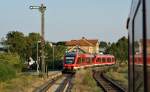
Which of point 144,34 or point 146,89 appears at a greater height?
point 144,34

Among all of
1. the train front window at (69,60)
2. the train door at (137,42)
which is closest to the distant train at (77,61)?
the train front window at (69,60)

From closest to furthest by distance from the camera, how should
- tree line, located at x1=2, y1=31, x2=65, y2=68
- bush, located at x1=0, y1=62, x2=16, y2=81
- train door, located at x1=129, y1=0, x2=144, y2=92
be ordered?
1. train door, located at x1=129, y1=0, x2=144, y2=92
2. bush, located at x1=0, y1=62, x2=16, y2=81
3. tree line, located at x1=2, y1=31, x2=65, y2=68

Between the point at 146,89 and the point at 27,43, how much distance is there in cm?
11030

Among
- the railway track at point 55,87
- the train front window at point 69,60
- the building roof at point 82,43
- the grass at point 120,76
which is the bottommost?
the railway track at point 55,87

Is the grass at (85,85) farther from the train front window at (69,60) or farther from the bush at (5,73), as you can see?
the train front window at (69,60)

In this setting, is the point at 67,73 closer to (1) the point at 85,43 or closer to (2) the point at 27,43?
(2) the point at 27,43

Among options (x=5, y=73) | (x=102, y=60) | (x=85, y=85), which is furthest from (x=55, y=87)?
(x=102, y=60)

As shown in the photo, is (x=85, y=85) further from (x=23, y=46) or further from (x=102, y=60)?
(x=23, y=46)

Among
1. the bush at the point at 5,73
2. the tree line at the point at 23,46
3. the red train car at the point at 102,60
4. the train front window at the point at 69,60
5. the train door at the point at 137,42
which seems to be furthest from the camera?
the tree line at the point at 23,46

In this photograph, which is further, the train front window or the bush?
the train front window

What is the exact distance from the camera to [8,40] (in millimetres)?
113250

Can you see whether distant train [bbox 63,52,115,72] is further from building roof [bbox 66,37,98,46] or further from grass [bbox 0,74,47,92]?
building roof [bbox 66,37,98,46]

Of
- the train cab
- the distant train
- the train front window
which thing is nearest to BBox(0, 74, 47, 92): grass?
the train cab

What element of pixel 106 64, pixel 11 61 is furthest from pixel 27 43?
pixel 11 61
